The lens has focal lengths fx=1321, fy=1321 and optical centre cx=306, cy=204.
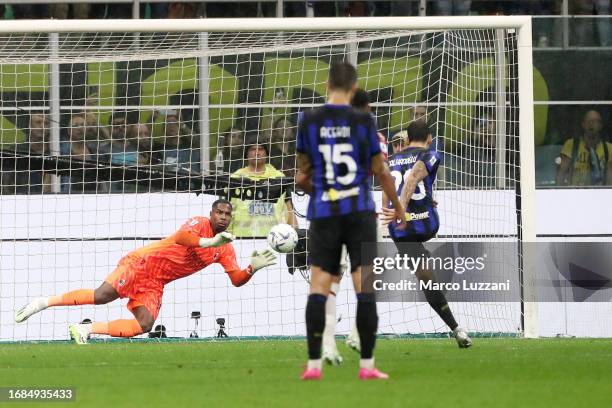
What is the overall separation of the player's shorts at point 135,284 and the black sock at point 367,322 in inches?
235

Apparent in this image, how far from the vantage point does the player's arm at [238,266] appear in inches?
515

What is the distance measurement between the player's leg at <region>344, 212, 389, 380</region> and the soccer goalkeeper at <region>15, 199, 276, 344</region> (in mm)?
5195

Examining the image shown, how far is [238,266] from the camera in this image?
552 inches

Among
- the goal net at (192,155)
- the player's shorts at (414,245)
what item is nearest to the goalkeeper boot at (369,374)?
the player's shorts at (414,245)

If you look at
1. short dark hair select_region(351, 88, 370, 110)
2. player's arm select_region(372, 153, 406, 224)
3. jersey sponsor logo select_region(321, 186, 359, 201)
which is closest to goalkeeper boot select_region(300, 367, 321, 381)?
jersey sponsor logo select_region(321, 186, 359, 201)

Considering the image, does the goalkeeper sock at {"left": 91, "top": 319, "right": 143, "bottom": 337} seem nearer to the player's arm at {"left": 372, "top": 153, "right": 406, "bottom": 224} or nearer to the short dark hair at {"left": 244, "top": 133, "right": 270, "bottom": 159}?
the short dark hair at {"left": 244, "top": 133, "right": 270, "bottom": 159}

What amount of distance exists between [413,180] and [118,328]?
3.54m

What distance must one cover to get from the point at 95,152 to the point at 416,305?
406 cm

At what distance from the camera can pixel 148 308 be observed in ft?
44.9

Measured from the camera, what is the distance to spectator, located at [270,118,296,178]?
14.8 metres

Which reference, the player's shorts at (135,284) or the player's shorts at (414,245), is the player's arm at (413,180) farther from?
the player's shorts at (135,284)

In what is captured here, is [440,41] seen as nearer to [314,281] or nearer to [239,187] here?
[239,187]

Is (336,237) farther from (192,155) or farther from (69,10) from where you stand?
(69,10)

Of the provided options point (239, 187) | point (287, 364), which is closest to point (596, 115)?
point (239, 187)
